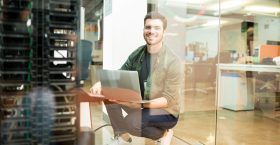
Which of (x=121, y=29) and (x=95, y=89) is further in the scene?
(x=121, y=29)

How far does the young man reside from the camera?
4.72 ft

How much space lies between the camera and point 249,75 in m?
3.56

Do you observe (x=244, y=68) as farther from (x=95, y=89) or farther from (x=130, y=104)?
(x=95, y=89)

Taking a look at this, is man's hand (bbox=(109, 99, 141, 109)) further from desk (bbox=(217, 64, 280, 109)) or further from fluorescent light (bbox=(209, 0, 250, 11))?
fluorescent light (bbox=(209, 0, 250, 11))

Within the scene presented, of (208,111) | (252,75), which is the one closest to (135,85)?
(208,111)

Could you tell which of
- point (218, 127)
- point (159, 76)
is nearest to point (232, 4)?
point (218, 127)

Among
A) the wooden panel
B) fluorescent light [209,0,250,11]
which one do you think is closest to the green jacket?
the wooden panel

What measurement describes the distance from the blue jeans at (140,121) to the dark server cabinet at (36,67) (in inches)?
34.9

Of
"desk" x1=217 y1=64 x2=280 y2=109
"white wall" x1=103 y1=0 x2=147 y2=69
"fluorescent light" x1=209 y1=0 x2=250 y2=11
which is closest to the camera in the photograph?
"white wall" x1=103 y1=0 x2=147 y2=69

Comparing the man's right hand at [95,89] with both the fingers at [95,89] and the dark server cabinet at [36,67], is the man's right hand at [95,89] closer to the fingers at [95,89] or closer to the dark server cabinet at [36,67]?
the fingers at [95,89]

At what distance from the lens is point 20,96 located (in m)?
0.39

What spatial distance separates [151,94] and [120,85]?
28cm

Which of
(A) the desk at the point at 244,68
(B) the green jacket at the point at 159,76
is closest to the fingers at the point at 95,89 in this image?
(B) the green jacket at the point at 159,76

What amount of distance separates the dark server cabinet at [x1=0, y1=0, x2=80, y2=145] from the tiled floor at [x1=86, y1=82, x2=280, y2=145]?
1.09 m
